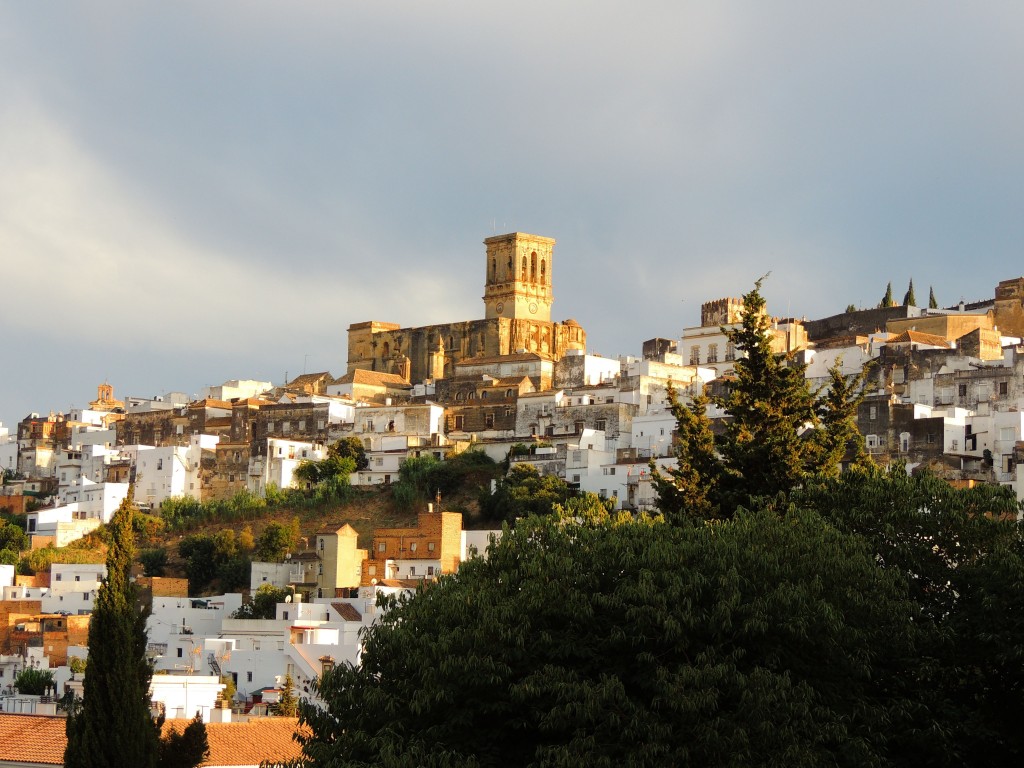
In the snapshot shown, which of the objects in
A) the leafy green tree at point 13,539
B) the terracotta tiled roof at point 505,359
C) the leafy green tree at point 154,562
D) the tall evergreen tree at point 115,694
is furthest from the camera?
the terracotta tiled roof at point 505,359

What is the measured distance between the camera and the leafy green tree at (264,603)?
59.6 meters

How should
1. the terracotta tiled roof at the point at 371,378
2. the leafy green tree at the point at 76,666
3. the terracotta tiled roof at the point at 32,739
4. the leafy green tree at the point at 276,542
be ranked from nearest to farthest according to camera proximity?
the terracotta tiled roof at the point at 32,739
the leafy green tree at the point at 76,666
the leafy green tree at the point at 276,542
the terracotta tiled roof at the point at 371,378

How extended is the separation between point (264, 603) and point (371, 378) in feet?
109

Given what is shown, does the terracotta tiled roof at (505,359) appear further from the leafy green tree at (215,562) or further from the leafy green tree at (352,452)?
the leafy green tree at (215,562)

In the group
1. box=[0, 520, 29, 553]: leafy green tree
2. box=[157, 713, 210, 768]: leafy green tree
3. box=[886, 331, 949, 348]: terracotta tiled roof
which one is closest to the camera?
box=[157, 713, 210, 768]: leafy green tree

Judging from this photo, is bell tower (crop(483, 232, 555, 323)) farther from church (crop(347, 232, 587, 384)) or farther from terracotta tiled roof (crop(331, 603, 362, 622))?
terracotta tiled roof (crop(331, 603, 362, 622))

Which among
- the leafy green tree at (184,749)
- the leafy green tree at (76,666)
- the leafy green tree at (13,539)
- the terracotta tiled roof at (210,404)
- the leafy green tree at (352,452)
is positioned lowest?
the leafy green tree at (76,666)

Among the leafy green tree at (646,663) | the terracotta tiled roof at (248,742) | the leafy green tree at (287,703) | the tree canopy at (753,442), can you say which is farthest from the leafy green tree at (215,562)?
the leafy green tree at (646,663)

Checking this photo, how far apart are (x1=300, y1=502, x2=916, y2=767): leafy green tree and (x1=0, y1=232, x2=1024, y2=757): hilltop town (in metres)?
17.4

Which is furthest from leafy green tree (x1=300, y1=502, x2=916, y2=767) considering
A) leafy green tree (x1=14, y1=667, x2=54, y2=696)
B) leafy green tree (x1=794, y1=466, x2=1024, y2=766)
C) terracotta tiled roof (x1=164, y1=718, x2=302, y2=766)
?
leafy green tree (x1=14, y1=667, x2=54, y2=696)

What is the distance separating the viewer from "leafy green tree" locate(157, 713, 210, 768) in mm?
27047

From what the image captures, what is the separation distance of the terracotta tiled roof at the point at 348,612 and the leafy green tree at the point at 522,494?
10486 mm

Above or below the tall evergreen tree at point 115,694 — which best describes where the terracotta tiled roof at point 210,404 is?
above

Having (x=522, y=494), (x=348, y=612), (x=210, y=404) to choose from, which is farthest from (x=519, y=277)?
(x=348, y=612)
